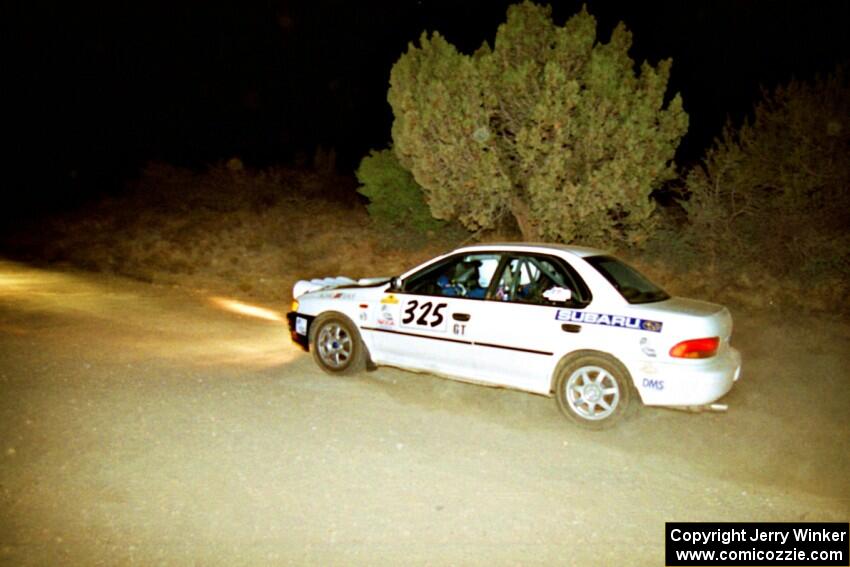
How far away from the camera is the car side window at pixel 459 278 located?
670 cm

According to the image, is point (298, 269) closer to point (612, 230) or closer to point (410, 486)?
point (612, 230)

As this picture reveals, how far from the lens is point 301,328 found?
775cm

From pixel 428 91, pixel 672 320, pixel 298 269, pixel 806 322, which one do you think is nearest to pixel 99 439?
pixel 672 320

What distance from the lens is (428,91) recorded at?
419 inches

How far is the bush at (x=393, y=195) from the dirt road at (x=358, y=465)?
9286 mm

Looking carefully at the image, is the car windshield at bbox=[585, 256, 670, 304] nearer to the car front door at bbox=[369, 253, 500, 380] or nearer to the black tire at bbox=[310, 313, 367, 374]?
the car front door at bbox=[369, 253, 500, 380]

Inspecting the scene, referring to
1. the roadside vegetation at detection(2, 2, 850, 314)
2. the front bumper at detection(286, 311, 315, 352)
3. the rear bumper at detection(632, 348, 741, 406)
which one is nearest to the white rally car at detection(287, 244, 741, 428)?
the rear bumper at detection(632, 348, 741, 406)

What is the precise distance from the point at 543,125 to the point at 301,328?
4876mm

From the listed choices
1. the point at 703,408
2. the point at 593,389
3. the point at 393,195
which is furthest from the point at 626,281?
the point at 393,195

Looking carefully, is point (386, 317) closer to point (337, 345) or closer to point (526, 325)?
point (337, 345)

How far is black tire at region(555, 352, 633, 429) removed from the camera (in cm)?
576

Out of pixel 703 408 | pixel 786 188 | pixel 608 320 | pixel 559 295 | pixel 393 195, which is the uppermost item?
pixel 393 195

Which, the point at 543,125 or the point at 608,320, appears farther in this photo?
the point at 543,125

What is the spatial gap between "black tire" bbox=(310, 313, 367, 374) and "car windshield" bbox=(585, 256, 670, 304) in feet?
8.65
